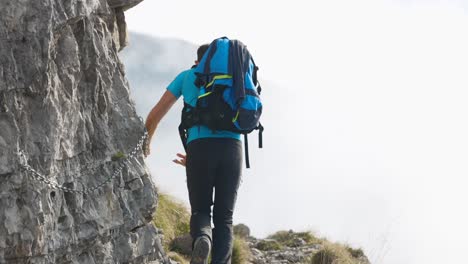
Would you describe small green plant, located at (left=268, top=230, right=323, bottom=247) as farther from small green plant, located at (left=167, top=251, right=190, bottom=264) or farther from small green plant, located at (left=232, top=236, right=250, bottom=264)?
small green plant, located at (left=167, top=251, right=190, bottom=264)

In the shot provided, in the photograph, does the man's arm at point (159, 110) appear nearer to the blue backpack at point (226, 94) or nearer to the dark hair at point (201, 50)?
the blue backpack at point (226, 94)

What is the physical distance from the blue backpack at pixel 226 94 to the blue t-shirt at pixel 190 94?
98 mm

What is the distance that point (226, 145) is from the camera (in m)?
7.98

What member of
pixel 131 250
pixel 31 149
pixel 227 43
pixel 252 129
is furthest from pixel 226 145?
pixel 31 149

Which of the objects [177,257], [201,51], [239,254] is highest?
[201,51]

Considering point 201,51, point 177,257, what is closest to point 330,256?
point 177,257

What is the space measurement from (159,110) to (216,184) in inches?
54.1

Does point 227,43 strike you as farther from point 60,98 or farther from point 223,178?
point 60,98

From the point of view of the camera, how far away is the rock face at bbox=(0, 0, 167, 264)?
6594 mm

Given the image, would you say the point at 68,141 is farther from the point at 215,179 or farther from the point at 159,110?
the point at 215,179

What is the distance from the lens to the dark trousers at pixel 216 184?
312 inches

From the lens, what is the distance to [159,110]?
343 inches

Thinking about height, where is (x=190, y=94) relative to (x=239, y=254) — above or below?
above

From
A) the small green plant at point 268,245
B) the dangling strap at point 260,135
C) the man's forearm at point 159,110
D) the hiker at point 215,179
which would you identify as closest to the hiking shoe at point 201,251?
the hiker at point 215,179
